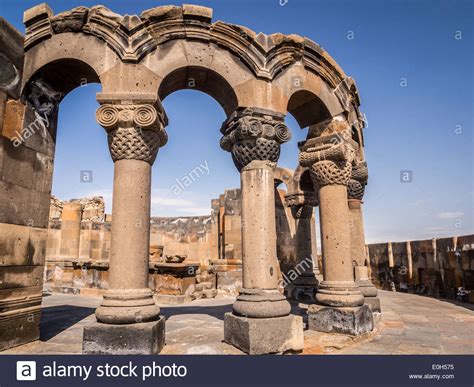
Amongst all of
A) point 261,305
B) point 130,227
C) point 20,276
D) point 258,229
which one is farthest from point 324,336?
point 20,276

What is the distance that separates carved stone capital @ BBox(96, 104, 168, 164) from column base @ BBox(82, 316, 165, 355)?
6.50 feet

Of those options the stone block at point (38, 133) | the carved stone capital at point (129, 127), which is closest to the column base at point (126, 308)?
the carved stone capital at point (129, 127)

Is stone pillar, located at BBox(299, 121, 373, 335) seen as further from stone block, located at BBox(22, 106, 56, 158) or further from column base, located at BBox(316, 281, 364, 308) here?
stone block, located at BBox(22, 106, 56, 158)

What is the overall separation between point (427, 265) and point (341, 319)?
7.77 meters

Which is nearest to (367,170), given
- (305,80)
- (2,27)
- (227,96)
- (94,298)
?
(305,80)

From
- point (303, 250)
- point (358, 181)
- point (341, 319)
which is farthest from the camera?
point (303, 250)

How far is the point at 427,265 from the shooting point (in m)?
11.1

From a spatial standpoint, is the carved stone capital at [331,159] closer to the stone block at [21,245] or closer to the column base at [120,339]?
the column base at [120,339]

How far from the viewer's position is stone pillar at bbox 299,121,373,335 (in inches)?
200

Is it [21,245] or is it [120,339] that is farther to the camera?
[21,245]

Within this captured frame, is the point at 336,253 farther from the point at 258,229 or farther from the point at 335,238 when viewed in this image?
the point at 258,229

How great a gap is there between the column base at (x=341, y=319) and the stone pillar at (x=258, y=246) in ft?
3.67

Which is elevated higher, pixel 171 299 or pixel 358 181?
pixel 358 181

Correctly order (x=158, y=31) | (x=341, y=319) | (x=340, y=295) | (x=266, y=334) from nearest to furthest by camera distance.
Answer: (x=266, y=334), (x=158, y=31), (x=341, y=319), (x=340, y=295)
